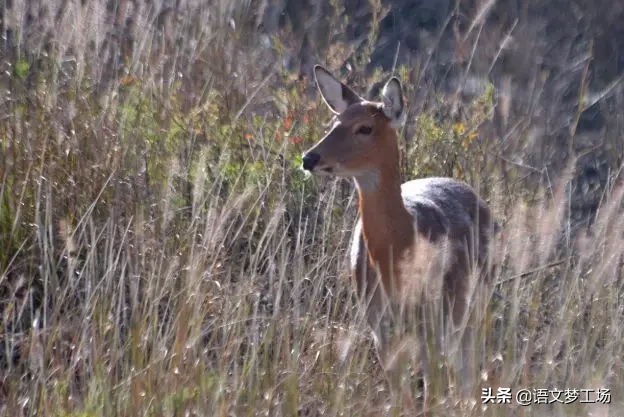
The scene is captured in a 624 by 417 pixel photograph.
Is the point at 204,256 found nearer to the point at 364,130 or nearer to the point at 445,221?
the point at 364,130

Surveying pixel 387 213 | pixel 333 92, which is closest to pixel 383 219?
pixel 387 213

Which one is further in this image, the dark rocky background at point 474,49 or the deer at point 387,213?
the dark rocky background at point 474,49

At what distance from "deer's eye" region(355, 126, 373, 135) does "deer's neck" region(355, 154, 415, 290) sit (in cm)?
20

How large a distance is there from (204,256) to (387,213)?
133 centimetres

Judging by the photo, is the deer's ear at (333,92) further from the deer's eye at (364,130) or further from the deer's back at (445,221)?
the deer's back at (445,221)

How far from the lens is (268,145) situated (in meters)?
7.03

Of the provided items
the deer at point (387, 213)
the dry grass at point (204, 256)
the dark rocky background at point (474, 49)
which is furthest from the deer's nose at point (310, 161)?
the dark rocky background at point (474, 49)

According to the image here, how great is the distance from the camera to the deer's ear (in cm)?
654

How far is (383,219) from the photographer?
6.29 meters

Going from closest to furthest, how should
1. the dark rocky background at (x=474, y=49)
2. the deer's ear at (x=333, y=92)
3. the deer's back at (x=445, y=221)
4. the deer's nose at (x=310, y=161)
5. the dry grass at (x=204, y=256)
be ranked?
the dry grass at (x=204, y=256)
the deer's nose at (x=310, y=161)
the deer's back at (x=445, y=221)
the deer's ear at (x=333, y=92)
the dark rocky background at (x=474, y=49)

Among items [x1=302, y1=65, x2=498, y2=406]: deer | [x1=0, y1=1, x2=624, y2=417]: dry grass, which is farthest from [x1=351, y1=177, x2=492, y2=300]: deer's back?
[x1=0, y1=1, x2=624, y2=417]: dry grass

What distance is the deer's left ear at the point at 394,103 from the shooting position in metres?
6.48

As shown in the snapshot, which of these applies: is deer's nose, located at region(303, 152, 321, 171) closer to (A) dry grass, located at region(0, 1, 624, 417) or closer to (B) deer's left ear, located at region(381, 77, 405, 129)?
(A) dry grass, located at region(0, 1, 624, 417)

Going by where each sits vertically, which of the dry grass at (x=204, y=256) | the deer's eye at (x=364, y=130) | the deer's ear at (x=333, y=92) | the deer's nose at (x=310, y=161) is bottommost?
the dry grass at (x=204, y=256)
